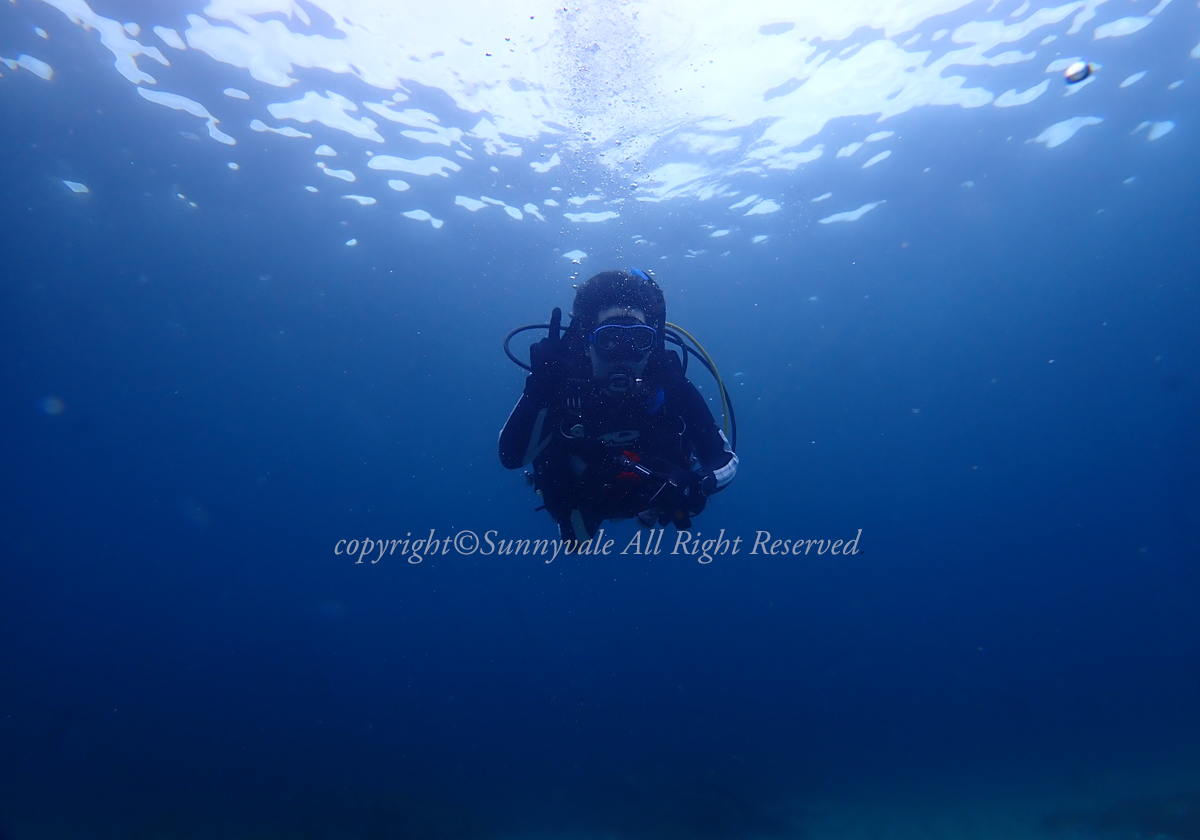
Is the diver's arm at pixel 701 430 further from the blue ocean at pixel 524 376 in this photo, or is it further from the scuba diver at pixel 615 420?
the blue ocean at pixel 524 376

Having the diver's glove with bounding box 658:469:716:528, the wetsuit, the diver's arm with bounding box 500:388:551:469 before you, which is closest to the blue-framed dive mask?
the wetsuit

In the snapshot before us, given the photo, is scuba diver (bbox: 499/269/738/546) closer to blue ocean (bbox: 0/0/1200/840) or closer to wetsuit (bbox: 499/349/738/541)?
wetsuit (bbox: 499/349/738/541)

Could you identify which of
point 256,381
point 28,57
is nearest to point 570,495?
point 28,57

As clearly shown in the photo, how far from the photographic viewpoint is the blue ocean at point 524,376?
375 inches

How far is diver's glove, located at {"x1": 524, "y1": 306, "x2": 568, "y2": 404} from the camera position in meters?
3.63

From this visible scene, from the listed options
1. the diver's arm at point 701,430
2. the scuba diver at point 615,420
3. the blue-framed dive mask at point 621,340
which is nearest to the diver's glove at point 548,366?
the scuba diver at point 615,420

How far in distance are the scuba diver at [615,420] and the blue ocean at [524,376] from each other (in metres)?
1.56

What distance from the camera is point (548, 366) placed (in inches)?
144

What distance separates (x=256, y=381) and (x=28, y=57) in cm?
1459

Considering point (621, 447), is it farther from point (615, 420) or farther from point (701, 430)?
point (701, 430)

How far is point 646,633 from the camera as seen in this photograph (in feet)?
98.2

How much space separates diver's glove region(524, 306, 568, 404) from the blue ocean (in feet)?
6.77

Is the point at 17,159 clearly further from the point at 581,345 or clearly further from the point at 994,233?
the point at 994,233

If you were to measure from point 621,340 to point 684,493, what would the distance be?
1235mm
